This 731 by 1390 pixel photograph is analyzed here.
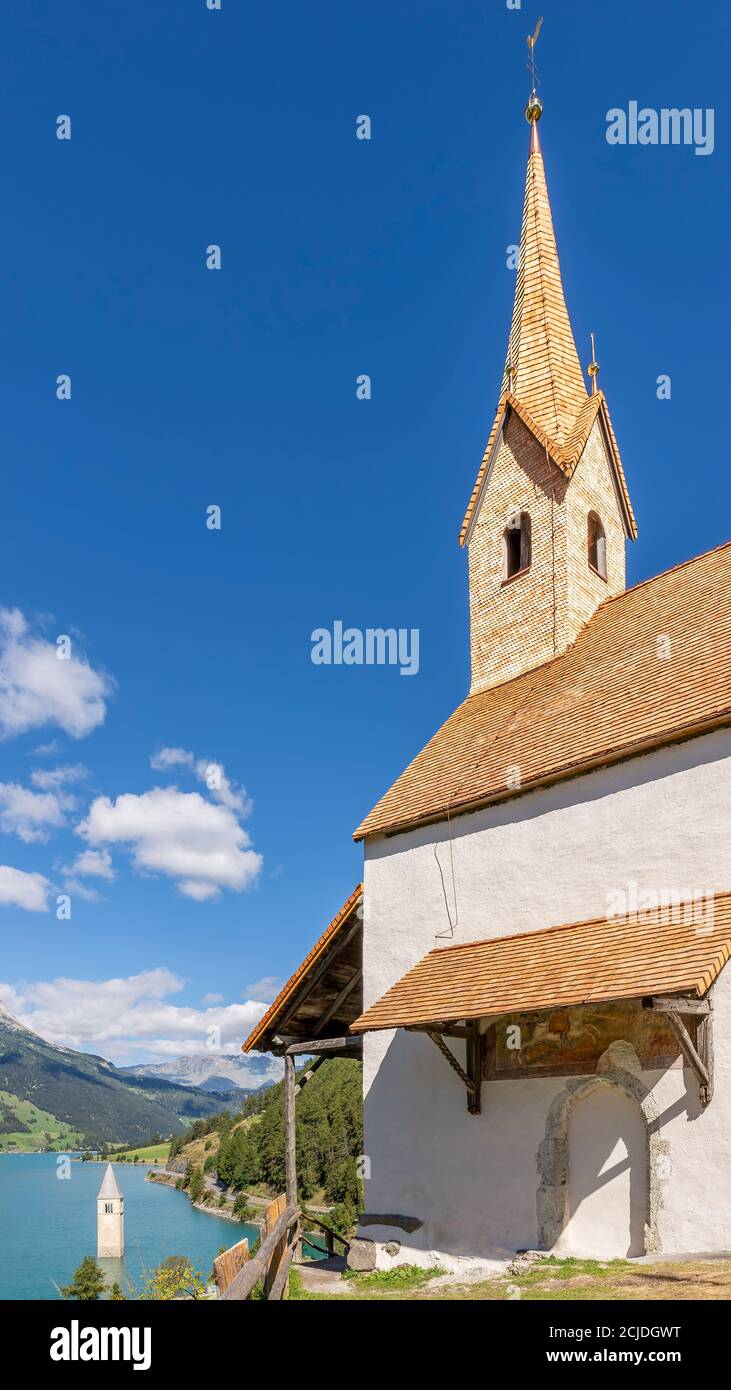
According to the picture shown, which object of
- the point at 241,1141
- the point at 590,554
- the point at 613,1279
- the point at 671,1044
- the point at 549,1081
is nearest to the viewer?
the point at 613,1279

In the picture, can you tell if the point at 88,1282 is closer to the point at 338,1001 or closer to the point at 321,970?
the point at 338,1001

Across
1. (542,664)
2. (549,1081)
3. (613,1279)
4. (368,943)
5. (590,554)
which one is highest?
(590,554)

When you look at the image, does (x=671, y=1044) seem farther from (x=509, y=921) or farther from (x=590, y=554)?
(x=590, y=554)

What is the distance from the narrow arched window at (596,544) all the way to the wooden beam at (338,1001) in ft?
26.5

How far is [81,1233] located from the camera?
277 feet

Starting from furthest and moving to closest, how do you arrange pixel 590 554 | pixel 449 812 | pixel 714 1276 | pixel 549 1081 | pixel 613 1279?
pixel 590 554, pixel 449 812, pixel 549 1081, pixel 613 1279, pixel 714 1276

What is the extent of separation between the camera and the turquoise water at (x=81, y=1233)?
58.0 meters

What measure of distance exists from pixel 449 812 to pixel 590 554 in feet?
20.9

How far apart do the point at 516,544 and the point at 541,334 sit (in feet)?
15.5

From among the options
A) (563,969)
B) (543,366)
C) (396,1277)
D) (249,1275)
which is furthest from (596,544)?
(249,1275)

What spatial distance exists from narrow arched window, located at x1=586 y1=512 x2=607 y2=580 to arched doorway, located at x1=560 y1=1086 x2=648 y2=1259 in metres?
9.75

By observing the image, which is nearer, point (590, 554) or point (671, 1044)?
point (671, 1044)
